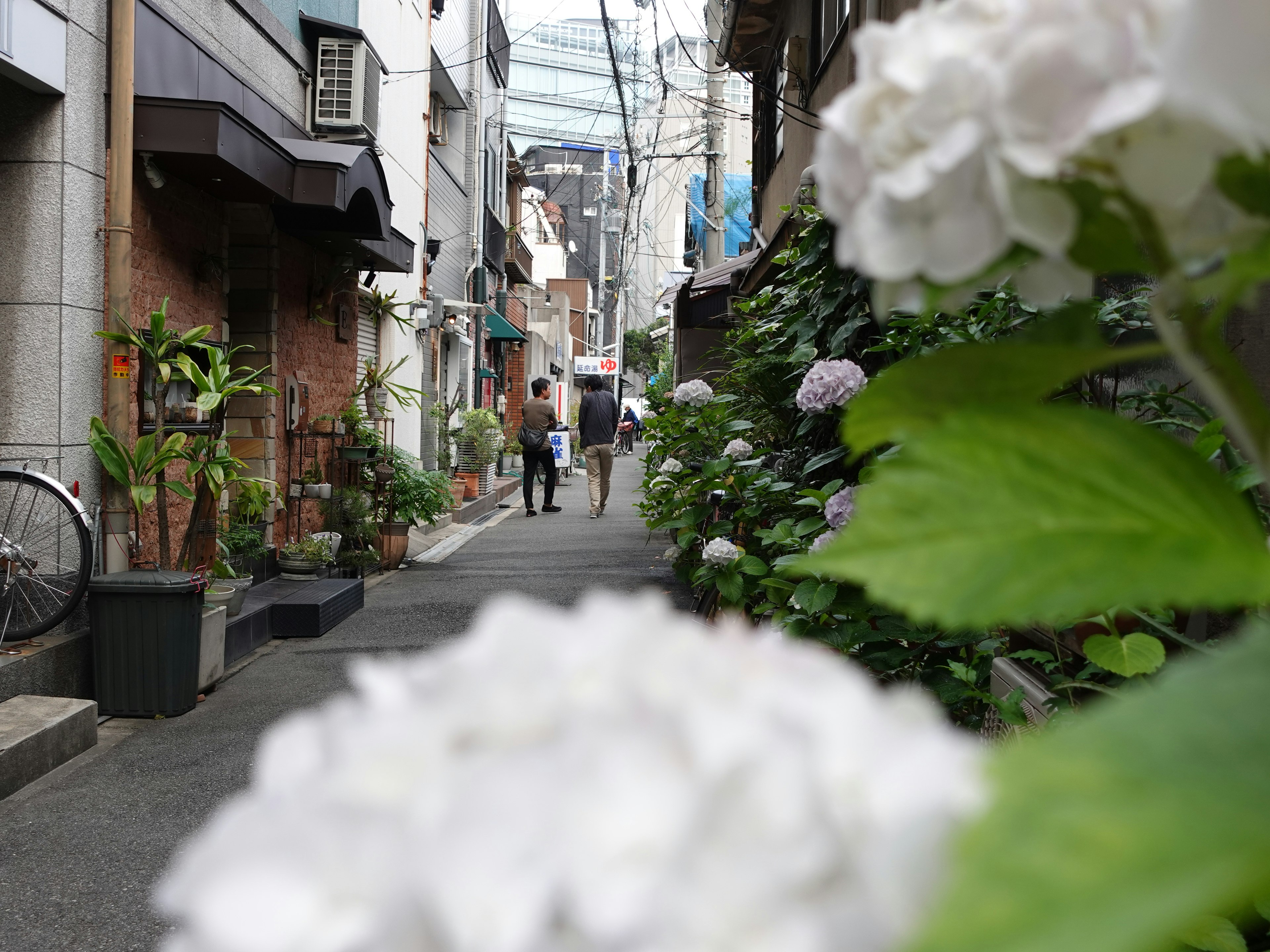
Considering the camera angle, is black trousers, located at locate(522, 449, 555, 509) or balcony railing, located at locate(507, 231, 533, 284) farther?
balcony railing, located at locate(507, 231, 533, 284)

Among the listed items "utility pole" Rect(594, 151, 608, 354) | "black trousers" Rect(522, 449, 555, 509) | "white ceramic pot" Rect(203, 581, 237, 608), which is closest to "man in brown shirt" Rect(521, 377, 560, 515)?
"black trousers" Rect(522, 449, 555, 509)

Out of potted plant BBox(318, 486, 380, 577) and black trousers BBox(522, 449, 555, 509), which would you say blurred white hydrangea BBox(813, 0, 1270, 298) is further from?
black trousers BBox(522, 449, 555, 509)

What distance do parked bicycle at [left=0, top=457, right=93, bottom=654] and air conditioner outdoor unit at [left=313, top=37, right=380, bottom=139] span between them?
194 inches

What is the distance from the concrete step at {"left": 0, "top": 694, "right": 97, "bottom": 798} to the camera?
3.88m

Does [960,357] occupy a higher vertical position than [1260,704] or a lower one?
higher

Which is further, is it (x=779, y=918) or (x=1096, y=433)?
(x=1096, y=433)

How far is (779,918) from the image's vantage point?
29cm

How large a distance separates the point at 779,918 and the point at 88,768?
15.3 ft

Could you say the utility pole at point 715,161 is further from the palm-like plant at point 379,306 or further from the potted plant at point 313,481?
the potted plant at point 313,481

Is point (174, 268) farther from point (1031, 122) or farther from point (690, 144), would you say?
point (690, 144)

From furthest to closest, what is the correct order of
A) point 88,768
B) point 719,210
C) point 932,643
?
1. point 719,210
2. point 88,768
3. point 932,643

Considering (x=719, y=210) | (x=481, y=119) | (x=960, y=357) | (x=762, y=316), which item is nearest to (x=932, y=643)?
(x=762, y=316)

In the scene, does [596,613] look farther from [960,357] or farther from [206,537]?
[206,537]

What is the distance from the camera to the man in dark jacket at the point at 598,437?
13.5 metres
